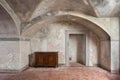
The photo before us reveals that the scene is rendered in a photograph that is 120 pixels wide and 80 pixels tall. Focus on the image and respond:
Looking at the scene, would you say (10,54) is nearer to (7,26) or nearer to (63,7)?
(7,26)

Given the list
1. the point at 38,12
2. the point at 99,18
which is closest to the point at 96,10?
the point at 99,18

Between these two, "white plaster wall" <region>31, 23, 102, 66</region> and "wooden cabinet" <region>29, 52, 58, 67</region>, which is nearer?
"wooden cabinet" <region>29, 52, 58, 67</region>

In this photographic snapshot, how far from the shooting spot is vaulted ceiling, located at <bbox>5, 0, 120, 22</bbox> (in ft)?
17.7

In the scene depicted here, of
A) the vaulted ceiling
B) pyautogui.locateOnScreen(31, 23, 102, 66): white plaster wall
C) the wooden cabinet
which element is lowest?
the wooden cabinet

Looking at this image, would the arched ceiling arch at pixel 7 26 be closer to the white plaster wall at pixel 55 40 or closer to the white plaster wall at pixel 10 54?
the white plaster wall at pixel 10 54

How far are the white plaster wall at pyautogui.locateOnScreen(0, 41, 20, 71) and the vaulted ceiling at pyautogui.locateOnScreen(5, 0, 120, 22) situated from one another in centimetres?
111

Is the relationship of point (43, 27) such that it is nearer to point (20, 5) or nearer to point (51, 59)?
point (51, 59)

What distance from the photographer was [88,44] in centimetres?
820

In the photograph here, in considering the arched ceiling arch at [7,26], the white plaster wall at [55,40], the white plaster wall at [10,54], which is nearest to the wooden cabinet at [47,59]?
the white plaster wall at [55,40]

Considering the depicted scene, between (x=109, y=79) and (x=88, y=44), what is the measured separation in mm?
3098

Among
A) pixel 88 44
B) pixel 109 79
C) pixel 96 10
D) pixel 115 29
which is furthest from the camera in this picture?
pixel 88 44

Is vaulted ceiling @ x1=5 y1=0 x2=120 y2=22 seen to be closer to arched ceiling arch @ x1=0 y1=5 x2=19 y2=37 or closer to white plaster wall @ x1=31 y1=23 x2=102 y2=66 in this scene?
arched ceiling arch @ x1=0 y1=5 x2=19 y2=37

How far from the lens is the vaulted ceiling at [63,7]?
5383 mm

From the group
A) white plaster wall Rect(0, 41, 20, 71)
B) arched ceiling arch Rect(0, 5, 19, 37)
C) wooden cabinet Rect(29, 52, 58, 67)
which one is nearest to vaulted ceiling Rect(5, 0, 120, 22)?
arched ceiling arch Rect(0, 5, 19, 37)
